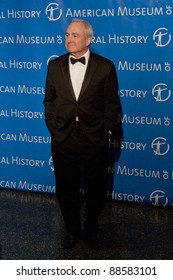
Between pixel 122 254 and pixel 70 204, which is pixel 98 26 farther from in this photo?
pixel 122 254

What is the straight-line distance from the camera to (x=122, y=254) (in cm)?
321

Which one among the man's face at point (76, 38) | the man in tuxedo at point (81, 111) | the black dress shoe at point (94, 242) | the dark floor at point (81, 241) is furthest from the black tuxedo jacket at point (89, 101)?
the dark floor at point (81, 241)

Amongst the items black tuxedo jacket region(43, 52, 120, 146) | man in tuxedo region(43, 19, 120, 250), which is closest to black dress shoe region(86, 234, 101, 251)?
man in tuxedo region(43, 19, 120, 250)

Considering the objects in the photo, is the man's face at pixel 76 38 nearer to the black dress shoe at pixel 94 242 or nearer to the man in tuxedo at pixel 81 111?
the man in tuxedo at pixel 81 111

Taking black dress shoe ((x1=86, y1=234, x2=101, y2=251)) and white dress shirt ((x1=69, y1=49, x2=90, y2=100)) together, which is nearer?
white dress shirt ((x1=69, y1=49, x2=90, y2=100))

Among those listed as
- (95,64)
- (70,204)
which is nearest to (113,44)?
(95,64)

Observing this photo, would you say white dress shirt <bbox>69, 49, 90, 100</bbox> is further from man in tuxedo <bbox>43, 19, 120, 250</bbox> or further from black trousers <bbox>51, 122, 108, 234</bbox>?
black trousers <bbox>51, 122, 108, 234</bbox>

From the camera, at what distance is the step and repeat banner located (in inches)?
150

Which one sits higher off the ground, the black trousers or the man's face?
the man's face

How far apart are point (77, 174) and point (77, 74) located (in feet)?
2.70

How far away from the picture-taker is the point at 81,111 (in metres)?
2.97

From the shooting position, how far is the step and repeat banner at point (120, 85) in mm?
3820

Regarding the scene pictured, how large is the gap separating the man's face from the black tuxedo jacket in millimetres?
147

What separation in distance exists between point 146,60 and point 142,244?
1805 millimetres
